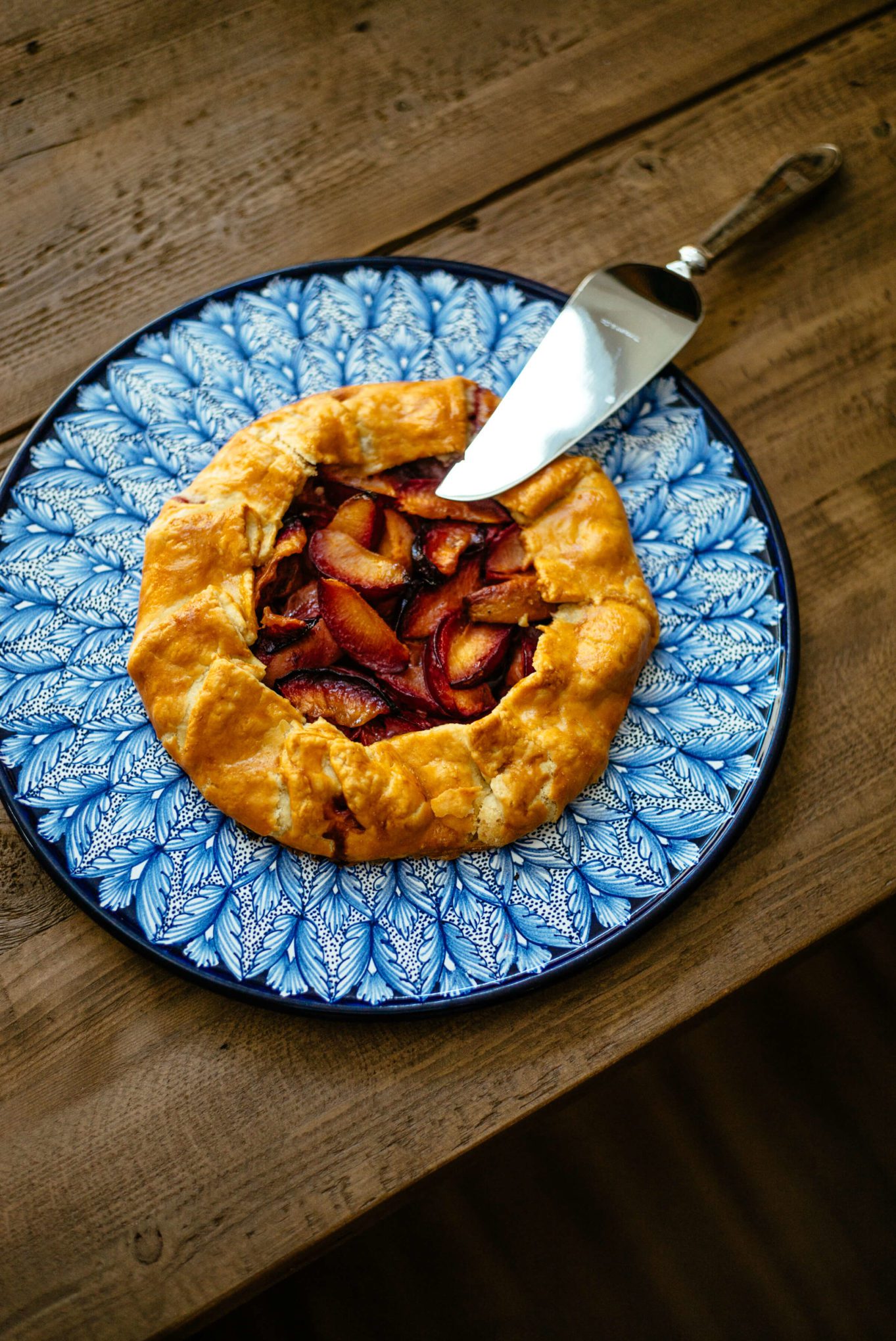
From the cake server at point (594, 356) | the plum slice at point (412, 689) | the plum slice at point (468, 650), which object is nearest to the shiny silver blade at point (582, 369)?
the cake server at point (594, 356)

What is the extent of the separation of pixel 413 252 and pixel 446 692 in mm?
1443

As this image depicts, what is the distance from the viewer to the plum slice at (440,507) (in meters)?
Result: 2.35

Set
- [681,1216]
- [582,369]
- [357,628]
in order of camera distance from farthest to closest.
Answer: [681,1216] < [582,369] < [357,628]

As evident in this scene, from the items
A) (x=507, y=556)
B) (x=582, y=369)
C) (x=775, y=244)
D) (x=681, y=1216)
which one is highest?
(x=775, y=244)

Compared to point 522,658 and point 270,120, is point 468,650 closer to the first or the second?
point 522,658

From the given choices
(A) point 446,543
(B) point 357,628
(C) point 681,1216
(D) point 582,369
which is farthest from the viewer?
(C) point 681,1216

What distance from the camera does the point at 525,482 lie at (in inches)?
92.8

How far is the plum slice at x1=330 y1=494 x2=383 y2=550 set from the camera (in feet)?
7.59

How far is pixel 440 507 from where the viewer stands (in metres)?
2.35

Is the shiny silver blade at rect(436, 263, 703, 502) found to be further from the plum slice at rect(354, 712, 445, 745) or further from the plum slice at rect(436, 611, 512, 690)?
the plum slice at rect(354, 712, 445, 745)

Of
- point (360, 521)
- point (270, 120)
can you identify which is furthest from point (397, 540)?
point (270, 120)

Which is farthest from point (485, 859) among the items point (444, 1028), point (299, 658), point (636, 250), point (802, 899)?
point (636, 250)

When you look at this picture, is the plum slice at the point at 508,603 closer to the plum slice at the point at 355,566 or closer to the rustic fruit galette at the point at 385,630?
the rustic fruit galette at the point at 385,630

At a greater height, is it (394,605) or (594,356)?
(594,356)
